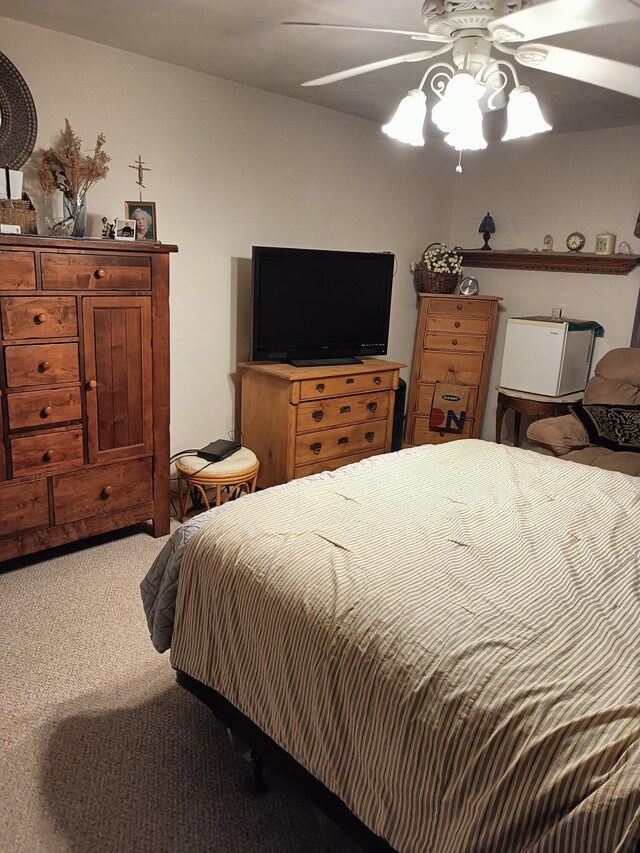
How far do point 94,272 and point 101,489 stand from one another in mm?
1002

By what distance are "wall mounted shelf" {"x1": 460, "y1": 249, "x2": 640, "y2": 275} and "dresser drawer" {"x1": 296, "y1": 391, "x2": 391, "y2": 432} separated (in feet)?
5.12

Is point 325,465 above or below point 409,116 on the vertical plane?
below

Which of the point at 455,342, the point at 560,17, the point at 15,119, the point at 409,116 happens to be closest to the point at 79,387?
the point at 15,119

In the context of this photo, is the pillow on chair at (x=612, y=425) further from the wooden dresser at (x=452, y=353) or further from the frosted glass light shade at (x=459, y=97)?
the frosted glass light shade at (x=459, y=97)

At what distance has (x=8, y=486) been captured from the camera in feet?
8.57

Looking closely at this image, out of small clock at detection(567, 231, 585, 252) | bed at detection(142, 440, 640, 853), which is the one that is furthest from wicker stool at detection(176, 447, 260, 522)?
small clock at detection(567, 231, 585, 252)

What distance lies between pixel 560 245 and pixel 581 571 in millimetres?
3599

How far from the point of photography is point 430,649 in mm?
1198

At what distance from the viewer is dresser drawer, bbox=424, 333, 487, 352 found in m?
4.56

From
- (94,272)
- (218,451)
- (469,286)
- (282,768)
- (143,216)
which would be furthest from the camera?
(469,286)

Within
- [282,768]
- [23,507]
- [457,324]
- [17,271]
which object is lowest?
[282,768]

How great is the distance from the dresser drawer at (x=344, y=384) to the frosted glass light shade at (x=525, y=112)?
186cm

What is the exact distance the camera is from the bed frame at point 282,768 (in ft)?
4.25

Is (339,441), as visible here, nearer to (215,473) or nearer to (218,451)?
(218,451)
